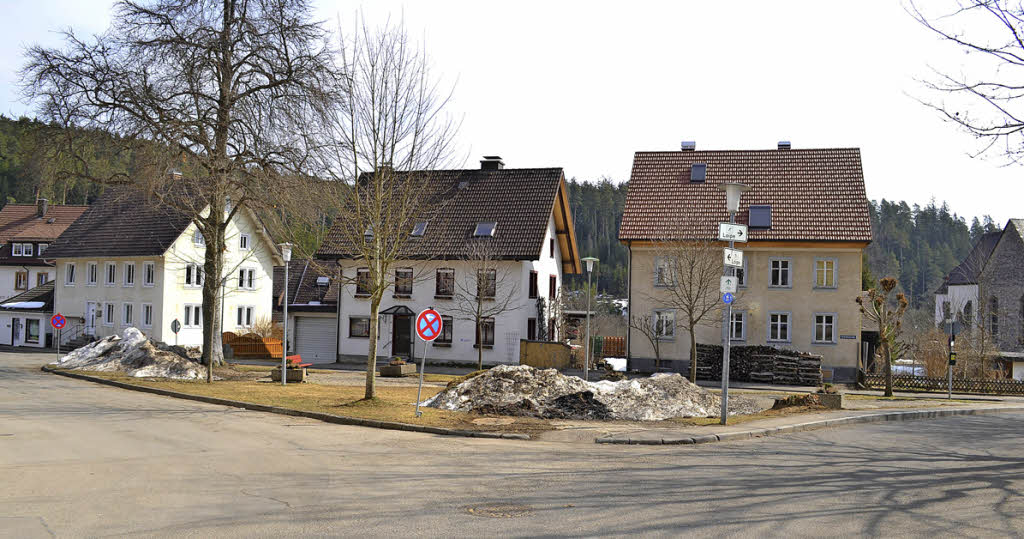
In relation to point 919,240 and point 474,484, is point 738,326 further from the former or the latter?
point 919,240

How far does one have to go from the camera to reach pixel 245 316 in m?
55.0

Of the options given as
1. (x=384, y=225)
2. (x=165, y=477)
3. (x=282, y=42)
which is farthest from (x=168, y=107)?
(x=165, y=477)

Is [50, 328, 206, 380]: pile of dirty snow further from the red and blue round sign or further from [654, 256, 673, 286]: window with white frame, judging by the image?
[654, 256, 673, 286]: window with white frame

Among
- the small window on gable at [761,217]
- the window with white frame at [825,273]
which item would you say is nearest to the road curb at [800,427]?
the window with white frame at [825,273]

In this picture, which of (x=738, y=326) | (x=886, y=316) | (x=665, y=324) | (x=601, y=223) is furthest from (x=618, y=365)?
(x=601, y=223)

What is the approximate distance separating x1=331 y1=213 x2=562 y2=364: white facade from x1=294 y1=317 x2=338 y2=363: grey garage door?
17.3 feet

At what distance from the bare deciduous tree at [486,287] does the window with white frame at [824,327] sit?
44.4 feet

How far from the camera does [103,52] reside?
87.4 ft

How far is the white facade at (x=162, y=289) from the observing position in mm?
48281

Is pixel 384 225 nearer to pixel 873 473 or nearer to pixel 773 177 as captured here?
pixel 873 473

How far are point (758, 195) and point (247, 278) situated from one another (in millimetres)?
34744

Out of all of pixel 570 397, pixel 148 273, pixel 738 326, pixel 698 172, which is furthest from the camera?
pixel 148 273

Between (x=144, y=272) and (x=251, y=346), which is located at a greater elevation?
(x=144, y=272)

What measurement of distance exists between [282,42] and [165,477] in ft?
69.5
